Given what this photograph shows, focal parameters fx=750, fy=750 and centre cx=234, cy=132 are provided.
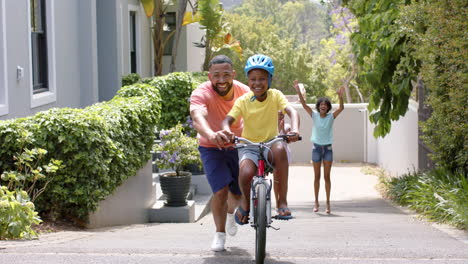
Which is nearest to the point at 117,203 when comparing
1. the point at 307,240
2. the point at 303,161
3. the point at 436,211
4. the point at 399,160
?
the point at 307,240

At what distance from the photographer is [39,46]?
1227 cm

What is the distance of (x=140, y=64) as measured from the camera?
70.5ft

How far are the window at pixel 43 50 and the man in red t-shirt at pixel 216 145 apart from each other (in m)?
6.04

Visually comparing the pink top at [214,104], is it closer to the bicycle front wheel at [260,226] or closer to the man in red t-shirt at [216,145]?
the man in red t-shirt at [216,145]

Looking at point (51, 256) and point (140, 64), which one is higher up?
point (140, 64)

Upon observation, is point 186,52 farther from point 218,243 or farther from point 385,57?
point 218,243

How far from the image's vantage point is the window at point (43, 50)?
11992 millimetres

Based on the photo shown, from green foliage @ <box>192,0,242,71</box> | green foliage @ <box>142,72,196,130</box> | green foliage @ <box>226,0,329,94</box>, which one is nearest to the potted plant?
green foliage @ <box>142,72,196,130</box>

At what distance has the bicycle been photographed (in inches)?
220

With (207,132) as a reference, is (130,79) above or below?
above

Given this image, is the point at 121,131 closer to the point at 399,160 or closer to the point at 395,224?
the point at 395,224

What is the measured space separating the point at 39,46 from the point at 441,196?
22.2 feet

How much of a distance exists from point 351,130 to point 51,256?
1858cm

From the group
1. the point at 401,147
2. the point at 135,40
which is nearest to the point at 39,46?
the point at 135,40
